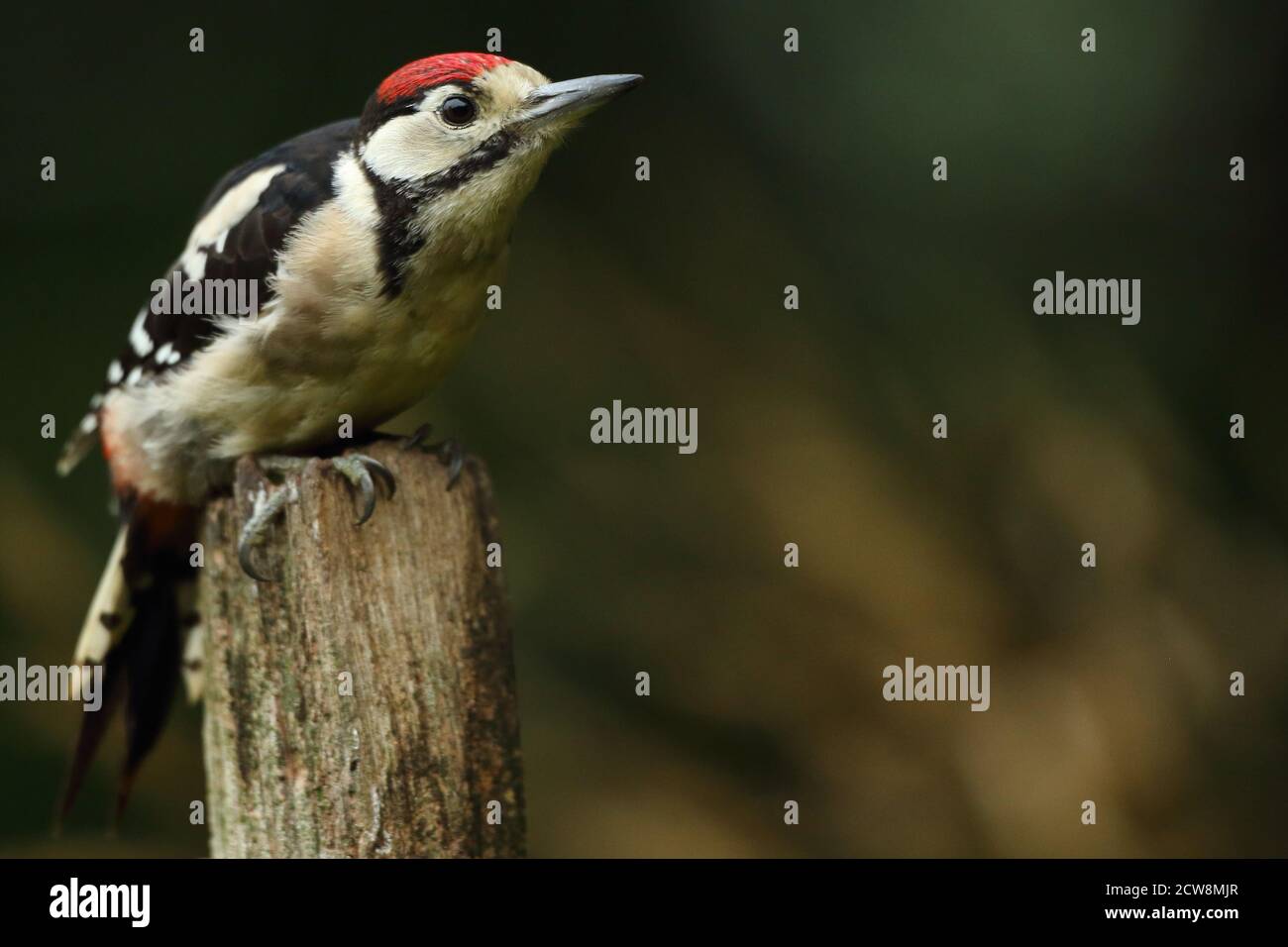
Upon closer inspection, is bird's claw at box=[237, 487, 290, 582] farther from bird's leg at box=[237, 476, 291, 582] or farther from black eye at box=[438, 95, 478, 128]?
black eye at box=[438, 95, 478, 128]

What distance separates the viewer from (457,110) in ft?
8.79

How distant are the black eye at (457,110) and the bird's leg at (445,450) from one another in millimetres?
614

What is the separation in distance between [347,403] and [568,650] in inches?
78.9

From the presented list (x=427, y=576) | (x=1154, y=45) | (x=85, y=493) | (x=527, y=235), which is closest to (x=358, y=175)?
(x=427, y=576)

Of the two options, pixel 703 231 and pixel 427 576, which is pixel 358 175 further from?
pixel 703 231

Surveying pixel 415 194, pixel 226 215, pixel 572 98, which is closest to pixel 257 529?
pixel 415 194

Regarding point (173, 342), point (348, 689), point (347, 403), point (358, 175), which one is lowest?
point (348, 689)

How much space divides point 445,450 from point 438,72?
77 centimetres

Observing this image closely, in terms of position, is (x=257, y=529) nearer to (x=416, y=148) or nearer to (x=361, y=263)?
(x=361, y=263)

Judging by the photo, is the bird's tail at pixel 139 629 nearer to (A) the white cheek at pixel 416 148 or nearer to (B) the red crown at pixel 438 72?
(A) the white cheek at pixel 416 148

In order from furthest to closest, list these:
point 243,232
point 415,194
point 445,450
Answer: point 243,232 < point 415,194 < point 445,450

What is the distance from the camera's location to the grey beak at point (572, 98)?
2.66 meters

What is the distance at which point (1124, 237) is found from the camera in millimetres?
4309

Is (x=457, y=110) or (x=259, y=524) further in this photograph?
(x=457, y=110)
